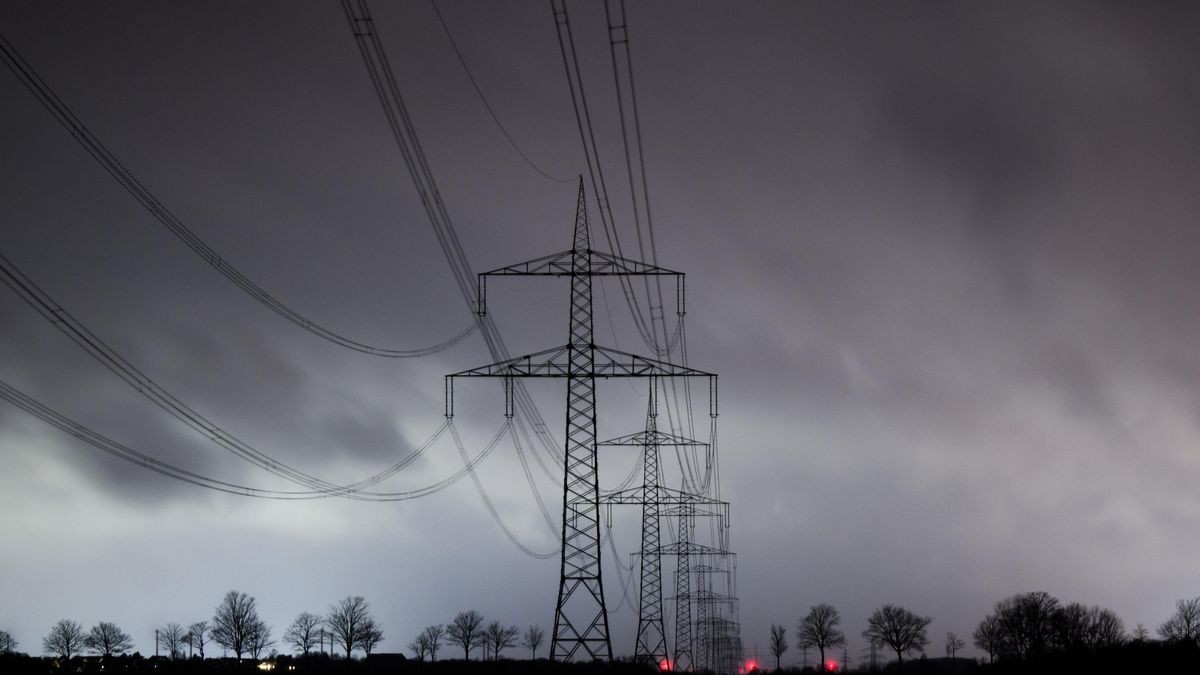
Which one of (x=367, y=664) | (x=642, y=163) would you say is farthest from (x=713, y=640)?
(x=642, y=163)

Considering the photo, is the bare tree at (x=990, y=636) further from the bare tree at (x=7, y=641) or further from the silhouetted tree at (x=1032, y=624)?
the bare tree at (x=7, y=641)

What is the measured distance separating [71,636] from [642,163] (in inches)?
7245

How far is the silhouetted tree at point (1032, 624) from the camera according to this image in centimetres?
12988

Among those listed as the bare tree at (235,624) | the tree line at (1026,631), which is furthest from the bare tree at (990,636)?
the bare tree at (235,624)

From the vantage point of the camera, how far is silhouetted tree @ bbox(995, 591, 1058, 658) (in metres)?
130

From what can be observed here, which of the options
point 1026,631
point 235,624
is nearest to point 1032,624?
point 1026,631

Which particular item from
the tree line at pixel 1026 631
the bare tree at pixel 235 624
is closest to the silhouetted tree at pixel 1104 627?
the tree line at pixel 1026 631

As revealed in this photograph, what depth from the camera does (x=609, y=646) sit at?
42688 mm

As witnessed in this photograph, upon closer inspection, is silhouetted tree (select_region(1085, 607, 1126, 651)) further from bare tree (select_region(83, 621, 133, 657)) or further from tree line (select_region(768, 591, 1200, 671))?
bare tree (select_region(83, 621, 133, 657))

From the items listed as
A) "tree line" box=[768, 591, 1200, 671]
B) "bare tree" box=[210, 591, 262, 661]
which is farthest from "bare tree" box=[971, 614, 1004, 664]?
"bare tree" box=[210, 591, 262, 661]

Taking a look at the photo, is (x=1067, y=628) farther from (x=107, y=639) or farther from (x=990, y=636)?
(x=107, y=639)

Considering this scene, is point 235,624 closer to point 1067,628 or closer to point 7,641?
point 7,641

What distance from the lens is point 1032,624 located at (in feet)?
432

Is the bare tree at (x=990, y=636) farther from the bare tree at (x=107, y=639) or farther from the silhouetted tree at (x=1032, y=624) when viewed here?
the bare tree at (x=107, y=639)
